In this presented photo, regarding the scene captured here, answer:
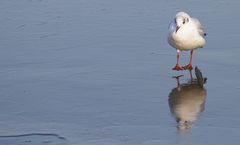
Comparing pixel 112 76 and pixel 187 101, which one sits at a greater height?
pixel 112 76

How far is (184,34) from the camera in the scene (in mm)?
9922

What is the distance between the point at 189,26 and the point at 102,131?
347cm

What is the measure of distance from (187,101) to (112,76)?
127 cm

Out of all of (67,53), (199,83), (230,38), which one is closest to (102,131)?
(199,83)

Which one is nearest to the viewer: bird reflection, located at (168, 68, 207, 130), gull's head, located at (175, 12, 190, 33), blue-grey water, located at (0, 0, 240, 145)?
blue-grey water, located at (0, 0, 240, 145)

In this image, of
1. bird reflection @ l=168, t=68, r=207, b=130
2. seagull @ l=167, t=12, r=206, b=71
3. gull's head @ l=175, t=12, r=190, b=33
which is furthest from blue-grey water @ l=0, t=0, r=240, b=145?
gull's head @ l=175, t=12, r=190, b=33

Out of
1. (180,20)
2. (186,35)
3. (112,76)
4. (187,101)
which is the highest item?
(180,20)

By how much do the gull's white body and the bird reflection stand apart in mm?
878

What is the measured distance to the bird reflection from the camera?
7.28 meters

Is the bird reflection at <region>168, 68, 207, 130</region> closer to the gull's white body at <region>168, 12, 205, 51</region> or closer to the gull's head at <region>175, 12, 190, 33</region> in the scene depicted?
the gull's white body at <region>168, 12, 205, 51</region>

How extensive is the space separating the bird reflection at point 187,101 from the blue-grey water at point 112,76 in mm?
11

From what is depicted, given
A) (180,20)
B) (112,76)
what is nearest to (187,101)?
(112,76)

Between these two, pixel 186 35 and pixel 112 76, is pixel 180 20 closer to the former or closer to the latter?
pixel 186 35

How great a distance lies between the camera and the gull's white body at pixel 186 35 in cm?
981
